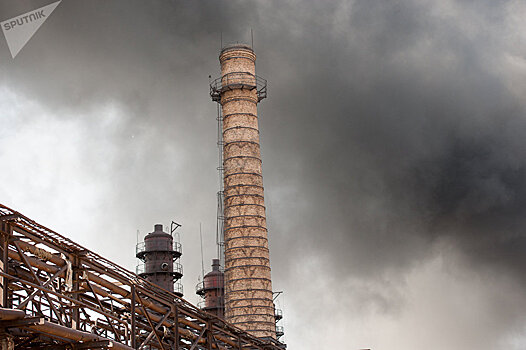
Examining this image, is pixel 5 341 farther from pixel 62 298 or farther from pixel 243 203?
pixel 243 203

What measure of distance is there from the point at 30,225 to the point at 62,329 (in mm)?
2618

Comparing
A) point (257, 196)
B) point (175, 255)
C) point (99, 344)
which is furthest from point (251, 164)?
point (99, 344)

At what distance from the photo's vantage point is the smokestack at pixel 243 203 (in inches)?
1368

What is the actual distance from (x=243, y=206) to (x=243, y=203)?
0.51 feet

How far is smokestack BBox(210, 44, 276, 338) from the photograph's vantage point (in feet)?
114

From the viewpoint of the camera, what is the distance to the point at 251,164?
3631cm

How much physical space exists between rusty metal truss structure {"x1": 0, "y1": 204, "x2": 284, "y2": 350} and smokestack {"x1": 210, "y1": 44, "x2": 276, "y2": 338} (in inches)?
559

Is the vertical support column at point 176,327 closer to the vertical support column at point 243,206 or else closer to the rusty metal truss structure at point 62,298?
the rusty metal truss structure at point 62,298

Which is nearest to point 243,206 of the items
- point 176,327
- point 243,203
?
point 243,203

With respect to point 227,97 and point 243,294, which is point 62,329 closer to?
point 243,294

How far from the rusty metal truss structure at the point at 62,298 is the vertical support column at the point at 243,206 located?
1420 centimetres

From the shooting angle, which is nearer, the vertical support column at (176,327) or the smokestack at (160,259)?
the vertical support column at (176,327)

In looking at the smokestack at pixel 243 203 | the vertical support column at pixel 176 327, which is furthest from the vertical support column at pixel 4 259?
the smokestack at pixel 243 203

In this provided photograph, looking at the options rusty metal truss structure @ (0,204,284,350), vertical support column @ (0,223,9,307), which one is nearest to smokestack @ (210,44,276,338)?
rusty metal truss structure @ (0,204,284,350)
